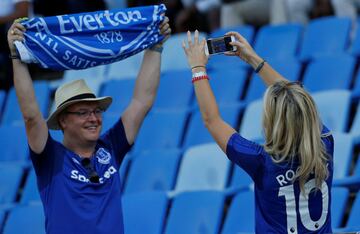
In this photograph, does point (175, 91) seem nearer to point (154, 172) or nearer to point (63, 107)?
point (154, 172)

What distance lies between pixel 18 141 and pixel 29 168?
0.43 metres

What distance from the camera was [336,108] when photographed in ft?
22.0

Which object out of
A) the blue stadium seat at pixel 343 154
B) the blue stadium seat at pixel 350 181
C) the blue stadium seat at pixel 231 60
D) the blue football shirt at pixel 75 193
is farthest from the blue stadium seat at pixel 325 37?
the blue football shirt at pixel 75 193

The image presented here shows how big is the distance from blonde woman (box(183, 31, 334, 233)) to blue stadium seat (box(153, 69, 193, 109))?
382 cm

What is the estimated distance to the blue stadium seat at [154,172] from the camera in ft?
22.8

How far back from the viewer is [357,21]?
812cm

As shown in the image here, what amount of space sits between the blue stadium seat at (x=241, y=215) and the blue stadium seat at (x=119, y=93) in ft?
7.07

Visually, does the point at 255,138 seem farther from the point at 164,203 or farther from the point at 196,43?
the point at 196,43

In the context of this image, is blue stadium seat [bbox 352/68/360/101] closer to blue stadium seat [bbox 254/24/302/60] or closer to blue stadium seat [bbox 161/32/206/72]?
blue stadium seat [bbox 254/24/302/60]

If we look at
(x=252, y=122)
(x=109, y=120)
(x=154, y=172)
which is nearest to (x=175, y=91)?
(x=109, y=120)

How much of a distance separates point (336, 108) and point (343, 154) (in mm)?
539

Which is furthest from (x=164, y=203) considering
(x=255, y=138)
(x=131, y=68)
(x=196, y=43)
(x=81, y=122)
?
(x=131, y=68)

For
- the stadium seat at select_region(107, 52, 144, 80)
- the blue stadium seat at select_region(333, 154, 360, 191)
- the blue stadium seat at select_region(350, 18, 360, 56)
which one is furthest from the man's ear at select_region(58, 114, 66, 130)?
the stadium seat at select_region(107, 52, 144, 80)

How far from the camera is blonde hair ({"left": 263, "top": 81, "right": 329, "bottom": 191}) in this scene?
392 cm
